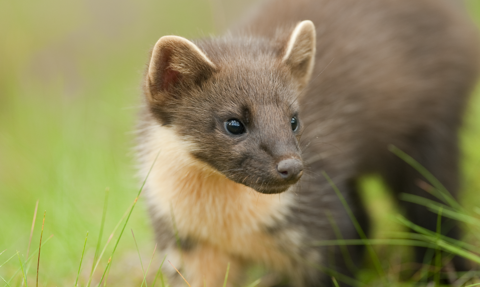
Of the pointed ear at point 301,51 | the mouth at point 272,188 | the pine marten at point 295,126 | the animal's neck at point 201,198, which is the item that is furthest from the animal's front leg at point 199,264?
the pointed ear at point 301,51

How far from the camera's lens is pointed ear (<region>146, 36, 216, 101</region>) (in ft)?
10.8

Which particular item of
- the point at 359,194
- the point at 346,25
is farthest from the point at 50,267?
the point at 346,25

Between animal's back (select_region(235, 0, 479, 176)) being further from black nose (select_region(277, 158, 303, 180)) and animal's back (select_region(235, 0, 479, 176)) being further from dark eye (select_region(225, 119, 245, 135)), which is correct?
black nose (select_region(277, 158, 303, 180))

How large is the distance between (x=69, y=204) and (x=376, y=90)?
3.28 meters

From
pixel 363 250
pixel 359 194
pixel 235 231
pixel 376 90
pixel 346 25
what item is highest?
pixel 346 25

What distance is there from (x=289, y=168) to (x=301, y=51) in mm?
1151

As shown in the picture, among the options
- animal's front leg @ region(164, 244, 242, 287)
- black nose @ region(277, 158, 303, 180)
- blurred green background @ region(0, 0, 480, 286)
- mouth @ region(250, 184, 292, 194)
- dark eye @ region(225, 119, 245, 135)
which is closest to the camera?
black nose @ region(277, 158, 303, 180)

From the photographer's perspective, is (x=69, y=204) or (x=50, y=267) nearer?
(x=50, y=267)

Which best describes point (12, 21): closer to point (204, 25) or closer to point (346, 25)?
point (204, 25)

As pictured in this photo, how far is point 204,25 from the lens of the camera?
494 inches

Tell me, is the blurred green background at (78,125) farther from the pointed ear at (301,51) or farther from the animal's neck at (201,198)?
the pointed ear at (301,51)

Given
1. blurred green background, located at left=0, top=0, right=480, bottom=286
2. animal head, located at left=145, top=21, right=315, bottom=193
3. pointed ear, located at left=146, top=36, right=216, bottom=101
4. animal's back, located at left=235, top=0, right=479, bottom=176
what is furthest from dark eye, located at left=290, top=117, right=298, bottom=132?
blurred green background, located at left=0, top=0, right=480, bottom=286

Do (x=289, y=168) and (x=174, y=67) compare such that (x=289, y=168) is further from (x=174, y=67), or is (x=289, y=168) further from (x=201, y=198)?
(x=174, y=67)

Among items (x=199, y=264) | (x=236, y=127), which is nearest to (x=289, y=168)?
(x=236, y=127)
